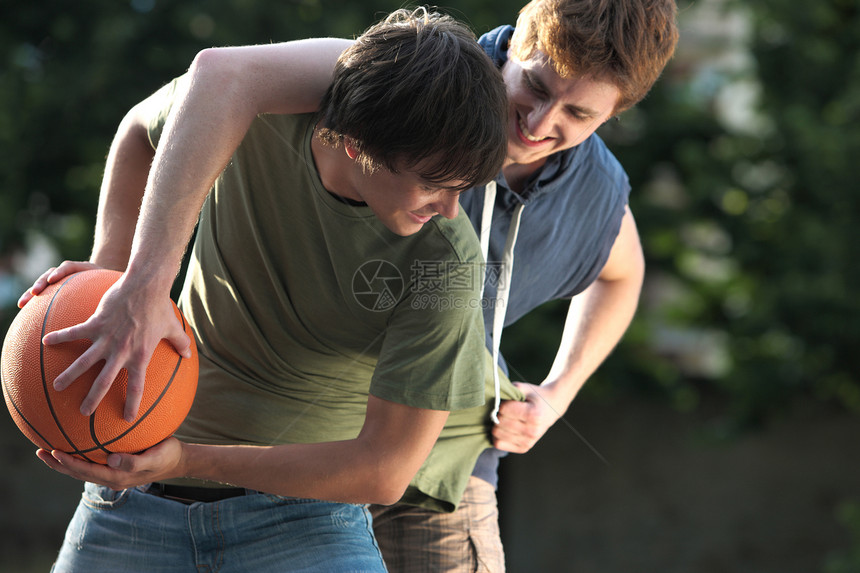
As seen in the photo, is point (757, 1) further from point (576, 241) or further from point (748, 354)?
point (576, 241)

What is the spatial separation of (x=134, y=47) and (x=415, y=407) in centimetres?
523

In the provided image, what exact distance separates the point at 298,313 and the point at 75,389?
22.9 inches

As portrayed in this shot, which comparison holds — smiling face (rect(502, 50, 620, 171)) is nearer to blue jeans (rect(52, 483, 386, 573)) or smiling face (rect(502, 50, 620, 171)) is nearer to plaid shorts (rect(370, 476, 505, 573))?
plaid shorts (rect(370, 476, 505, 573))

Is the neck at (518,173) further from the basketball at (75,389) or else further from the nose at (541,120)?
the basketball at (75,389)

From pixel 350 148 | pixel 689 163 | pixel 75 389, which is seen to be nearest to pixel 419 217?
pixel 350 148

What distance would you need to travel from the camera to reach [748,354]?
678 centimetres

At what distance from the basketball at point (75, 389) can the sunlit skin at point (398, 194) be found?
21.5 inches

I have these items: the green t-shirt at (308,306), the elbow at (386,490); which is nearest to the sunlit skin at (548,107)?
the green t-shirt at (308,306)

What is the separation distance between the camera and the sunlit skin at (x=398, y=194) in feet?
6.96

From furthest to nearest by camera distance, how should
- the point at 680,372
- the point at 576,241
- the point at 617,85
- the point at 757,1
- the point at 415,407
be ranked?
1. the point at 680,372
2. the point at 757,1
3. the point at 576,241
4. the point at 617,85
5. the point at 415,407

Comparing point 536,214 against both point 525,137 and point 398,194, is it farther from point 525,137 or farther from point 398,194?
point 398,194

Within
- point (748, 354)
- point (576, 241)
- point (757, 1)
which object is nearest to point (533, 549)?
point (748, 354)

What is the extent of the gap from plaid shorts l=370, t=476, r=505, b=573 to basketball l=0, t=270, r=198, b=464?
0.98m

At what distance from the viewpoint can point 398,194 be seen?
2137 mm
